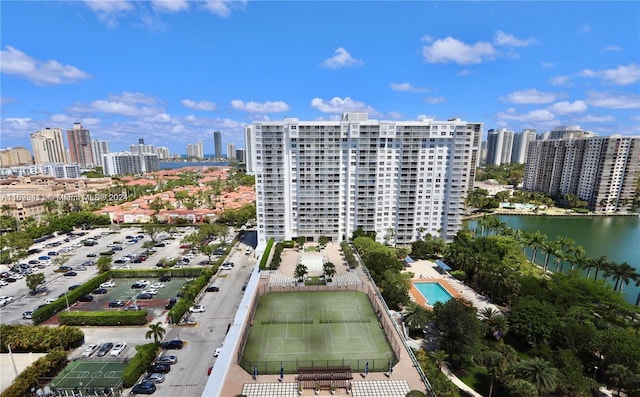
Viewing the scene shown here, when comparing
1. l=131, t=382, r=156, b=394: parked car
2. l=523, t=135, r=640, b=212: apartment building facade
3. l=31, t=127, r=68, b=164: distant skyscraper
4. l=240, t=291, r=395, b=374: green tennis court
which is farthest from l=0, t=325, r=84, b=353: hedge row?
l=31, t=127, r=68, b=164: distant skyscraper

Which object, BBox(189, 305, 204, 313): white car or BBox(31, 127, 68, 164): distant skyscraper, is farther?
BBox(31, 127, 68, 164): distant skyscraper

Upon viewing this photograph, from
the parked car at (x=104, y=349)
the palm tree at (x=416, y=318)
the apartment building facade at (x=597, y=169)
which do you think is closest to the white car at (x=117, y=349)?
the parked car at (x=104, y=349)

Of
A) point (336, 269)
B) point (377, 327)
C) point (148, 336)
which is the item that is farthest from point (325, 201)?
point (148, 336)

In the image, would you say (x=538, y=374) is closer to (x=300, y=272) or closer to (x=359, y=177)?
(x=300, y=272)

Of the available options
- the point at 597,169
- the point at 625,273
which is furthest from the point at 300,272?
the point at 597,169

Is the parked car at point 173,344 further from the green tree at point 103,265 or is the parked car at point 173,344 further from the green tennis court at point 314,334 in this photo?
the green tree at point 103,265

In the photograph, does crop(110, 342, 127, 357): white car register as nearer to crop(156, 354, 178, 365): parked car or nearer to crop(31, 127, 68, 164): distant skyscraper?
crop(156, 354, 178, 365): parked car
